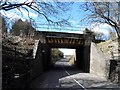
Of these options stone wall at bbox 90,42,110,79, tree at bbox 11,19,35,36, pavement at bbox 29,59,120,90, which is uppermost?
tree at bbox 11,19,35,36

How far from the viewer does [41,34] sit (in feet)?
129

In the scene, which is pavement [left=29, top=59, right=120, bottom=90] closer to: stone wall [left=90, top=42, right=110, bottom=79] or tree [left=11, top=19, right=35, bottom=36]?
stone wall [left=90, top=42, right=110, bottom=79]

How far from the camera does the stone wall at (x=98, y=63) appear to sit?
27.4 meters

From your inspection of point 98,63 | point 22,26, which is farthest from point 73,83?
point 98,63

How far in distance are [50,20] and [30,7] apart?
1.74 m

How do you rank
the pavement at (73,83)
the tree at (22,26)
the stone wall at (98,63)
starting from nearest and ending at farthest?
1. the pavement at (73,83)
2. the tree at (22,26)
3. the stone wall at (98,63)

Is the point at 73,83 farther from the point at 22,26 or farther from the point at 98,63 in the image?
the point at 98,63

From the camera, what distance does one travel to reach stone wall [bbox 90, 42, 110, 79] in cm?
2744

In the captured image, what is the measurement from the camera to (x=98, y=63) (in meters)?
31.4

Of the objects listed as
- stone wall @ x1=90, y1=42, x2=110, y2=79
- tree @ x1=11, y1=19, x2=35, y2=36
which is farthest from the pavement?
tree @ x1=11, y1=19, x2=35, y2=36

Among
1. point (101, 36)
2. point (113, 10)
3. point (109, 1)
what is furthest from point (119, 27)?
point (101, 36)

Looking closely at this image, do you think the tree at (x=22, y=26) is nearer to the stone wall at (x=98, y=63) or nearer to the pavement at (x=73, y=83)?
the pavement at (x=73, y=83)

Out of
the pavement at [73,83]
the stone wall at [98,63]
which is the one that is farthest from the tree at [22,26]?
the stone wall at [98,63]

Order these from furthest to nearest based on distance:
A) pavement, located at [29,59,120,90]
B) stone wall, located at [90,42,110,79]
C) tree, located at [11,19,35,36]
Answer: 1. stone wall, located at [90,42,110,79]
2. tree, located at [11,19,35,36]
3. pavement, located at [29,59,120,90]
